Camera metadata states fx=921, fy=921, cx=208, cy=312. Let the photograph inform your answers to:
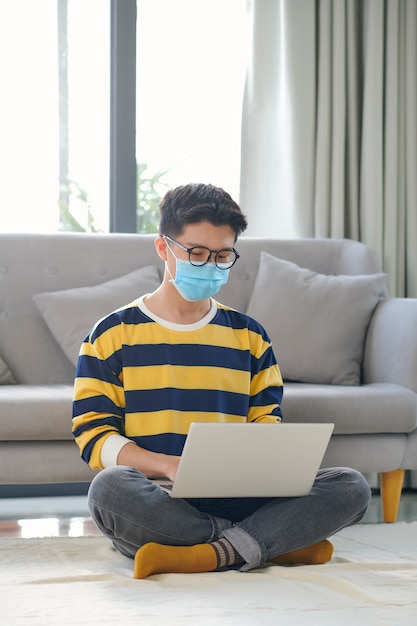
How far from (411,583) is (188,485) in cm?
45

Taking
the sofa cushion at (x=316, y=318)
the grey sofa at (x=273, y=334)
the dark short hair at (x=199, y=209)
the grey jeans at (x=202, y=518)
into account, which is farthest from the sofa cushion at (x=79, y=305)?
the grey jeans at (x=202, y=518)

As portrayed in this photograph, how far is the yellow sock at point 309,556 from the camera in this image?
6.02 ft

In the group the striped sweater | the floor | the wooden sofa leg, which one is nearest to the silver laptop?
the striped sweater

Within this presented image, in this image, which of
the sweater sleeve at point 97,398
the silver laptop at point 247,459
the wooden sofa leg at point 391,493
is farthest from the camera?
the wooden sofa leg at point 391,493

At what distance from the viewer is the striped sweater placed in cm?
187

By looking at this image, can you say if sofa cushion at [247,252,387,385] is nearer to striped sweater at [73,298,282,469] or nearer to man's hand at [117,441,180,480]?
striped sweater at [73,298,282,469]

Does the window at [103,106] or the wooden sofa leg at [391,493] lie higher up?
the window at [103,106]

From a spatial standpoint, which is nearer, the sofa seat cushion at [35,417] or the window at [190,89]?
the sofa seat cushion at [35,417]

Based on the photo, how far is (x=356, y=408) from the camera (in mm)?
2516

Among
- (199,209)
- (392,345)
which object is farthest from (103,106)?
(199,209)

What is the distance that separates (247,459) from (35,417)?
33.3 inches

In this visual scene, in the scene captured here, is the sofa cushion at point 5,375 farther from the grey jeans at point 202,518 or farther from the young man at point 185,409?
the grey jeans at point 202,518

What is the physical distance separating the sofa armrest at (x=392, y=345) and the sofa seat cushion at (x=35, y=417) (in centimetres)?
97

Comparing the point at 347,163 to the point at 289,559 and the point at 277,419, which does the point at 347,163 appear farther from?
the point at 289,559
